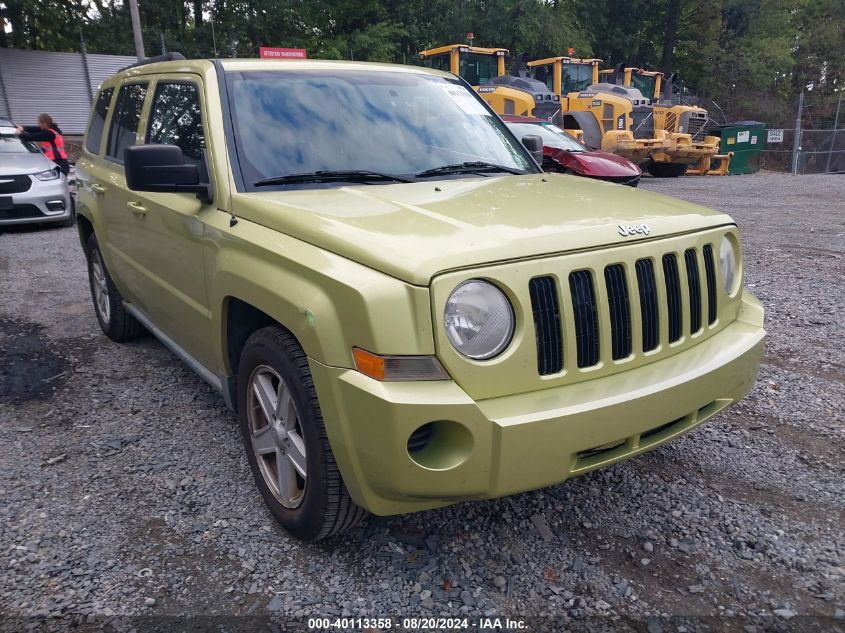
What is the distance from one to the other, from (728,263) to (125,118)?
375 centimetres

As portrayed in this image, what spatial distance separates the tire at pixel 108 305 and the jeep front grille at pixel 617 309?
3.71m

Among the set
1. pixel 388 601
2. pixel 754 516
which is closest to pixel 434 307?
pixel 388 601

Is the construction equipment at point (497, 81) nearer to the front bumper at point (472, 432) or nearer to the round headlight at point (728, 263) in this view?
the round headlight at point (728, 263)

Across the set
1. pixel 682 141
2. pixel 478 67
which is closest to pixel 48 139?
pixel 478 67

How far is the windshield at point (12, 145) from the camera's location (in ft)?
34.4

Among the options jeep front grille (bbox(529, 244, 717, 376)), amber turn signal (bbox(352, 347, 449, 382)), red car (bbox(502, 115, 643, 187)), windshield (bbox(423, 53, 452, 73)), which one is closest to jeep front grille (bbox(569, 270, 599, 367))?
jeep front grille (bbox(529, 244, 717, 376))

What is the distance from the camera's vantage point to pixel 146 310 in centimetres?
427

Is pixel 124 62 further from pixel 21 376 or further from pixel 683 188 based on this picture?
pixel 21 376

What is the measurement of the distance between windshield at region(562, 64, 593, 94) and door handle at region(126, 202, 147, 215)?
19867 mm

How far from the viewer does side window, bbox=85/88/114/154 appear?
4.86 metres

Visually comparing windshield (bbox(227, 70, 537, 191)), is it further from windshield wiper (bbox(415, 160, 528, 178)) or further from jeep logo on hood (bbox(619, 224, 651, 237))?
jeep logo on hood (bbox(619, 224, 651, 237))

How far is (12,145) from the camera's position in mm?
10625

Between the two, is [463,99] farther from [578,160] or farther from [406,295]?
[578,160]

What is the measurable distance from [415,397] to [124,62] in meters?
26.8
